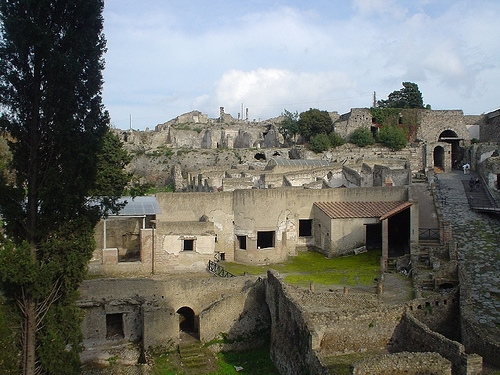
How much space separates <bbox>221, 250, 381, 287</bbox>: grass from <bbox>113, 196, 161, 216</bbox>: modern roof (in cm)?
420

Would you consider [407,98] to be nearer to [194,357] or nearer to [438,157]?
[438,157]

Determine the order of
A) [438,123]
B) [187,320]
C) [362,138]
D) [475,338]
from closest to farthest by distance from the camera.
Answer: [475,338] → [187,320] → [362,138] → [438,123]

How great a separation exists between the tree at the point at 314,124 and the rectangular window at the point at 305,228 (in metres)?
23.6

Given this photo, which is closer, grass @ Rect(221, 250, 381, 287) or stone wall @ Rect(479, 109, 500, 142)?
grass @ Rect(221, 250, 381, 287)

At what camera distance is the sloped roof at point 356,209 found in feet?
82.7

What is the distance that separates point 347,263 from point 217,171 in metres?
13.2

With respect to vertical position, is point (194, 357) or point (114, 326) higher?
point (114, 326)

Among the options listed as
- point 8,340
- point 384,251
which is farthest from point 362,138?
point 8,340

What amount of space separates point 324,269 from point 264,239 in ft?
14.2

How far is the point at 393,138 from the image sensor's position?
1781 inches

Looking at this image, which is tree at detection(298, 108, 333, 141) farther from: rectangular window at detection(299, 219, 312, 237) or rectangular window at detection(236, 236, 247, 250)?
rectangular window at detection(236, 236, 247, 250)

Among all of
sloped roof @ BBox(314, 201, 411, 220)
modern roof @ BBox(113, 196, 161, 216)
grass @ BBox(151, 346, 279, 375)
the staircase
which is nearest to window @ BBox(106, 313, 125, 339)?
grass @ BBox(151, 346, 279, 375)

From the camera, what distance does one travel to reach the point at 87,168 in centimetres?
1278

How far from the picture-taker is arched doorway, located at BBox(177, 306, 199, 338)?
67.4 feet
